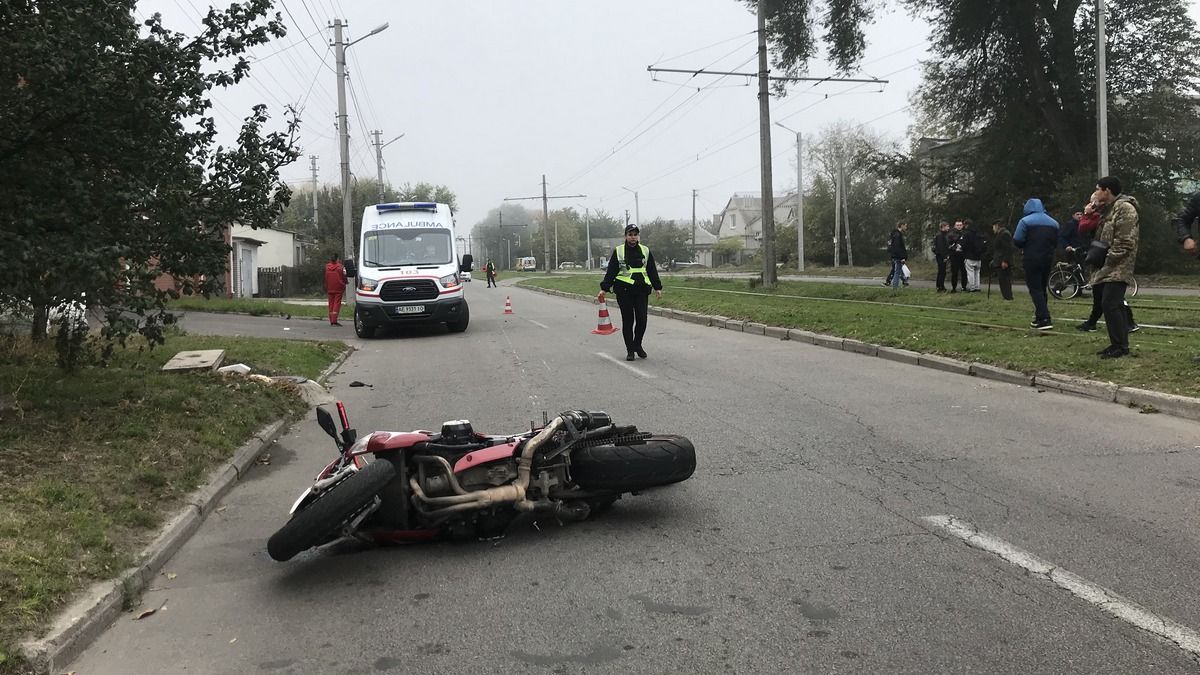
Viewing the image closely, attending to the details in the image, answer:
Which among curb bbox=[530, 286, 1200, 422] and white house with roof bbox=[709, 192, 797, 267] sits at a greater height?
white house with roof bbox=[709, 192, 797, 267]

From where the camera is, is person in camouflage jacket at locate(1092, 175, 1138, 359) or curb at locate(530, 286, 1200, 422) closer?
curb at locate(530, 286, 1200, 422)

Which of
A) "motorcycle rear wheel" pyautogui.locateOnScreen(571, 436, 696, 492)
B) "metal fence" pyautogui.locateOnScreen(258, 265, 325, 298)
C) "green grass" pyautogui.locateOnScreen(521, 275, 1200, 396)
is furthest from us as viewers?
"metal fence" pyautogui.locateOnScreen(258, 265, 325, 298)

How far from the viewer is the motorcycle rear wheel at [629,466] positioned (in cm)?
489

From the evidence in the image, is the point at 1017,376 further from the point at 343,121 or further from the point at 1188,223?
the point at 343,121

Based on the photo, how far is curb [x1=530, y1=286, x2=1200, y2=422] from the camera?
754cm

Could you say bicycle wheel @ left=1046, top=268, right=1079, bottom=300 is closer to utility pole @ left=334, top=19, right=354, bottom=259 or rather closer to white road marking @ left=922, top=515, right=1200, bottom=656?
white road marking @ left=922, top=515, right=1200, bottom=656

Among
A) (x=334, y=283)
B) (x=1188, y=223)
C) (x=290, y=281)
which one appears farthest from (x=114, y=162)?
(x=290, y=281)

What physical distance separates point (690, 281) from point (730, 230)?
97135mm

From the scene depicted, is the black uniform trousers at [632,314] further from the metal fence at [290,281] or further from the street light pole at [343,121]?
the metal fence at [290,281]

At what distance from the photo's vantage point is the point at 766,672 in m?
3.21

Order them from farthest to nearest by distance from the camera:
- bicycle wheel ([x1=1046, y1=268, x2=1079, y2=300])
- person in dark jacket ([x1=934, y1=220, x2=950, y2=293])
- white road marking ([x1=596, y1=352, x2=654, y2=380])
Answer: person in dark jacket ([x1=934, y1=220, x2=950, y2=293])
bicycle wheel ([x1=1046, y1=268, x2=1079, y2=300])
white road marking ([x1=596, y1=352, x2=654, y2=380])

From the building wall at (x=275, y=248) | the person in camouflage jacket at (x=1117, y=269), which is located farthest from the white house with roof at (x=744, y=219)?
the person in camouflage jacket at (x=1117, y=269)

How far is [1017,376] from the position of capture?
368 inches

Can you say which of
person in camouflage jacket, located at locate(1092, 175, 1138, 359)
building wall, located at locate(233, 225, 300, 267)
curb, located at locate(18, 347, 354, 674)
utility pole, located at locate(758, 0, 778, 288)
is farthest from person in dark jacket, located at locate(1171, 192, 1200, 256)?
building wall, located at locate(233, 225, 300, 267)
